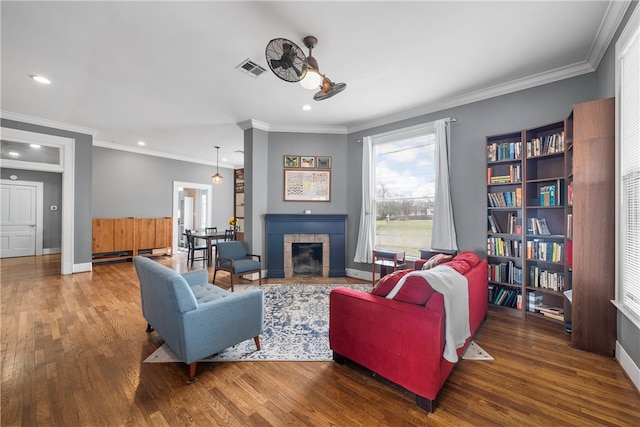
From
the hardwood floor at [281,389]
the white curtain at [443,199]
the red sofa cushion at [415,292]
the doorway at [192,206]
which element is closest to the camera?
the hardwood floor at [281,389]

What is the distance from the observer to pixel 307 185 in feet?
16.3

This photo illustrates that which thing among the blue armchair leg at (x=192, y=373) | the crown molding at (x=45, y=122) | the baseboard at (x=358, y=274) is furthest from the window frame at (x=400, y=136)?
the crown molding at (x=45, y=122)

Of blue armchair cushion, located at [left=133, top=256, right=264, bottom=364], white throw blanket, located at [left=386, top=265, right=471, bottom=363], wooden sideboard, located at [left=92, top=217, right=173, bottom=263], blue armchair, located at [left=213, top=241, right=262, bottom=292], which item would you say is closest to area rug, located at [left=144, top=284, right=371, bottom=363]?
blue armchair cushion, located at [left=133, top=256, right=264, bottom=364]

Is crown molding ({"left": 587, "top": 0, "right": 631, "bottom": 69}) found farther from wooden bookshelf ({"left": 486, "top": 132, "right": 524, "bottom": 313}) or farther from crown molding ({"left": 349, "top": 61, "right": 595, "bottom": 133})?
wooden bookshelf ({"left": 486, "top": 132, "right": 524, "bottom": 313})

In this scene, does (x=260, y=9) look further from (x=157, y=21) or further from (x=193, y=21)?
(x=157, y=21)

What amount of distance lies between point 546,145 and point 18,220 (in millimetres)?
10969

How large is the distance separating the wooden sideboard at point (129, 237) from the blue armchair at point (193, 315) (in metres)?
4.72

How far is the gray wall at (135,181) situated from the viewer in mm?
6238

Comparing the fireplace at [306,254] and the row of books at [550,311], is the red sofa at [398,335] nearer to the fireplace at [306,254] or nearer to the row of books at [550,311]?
the row of books at [550,311]

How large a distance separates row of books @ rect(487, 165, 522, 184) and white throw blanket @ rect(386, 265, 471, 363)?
1.93 meters

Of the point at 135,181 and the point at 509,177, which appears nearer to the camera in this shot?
the point at 509,177

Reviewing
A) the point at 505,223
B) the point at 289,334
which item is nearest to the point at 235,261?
the point at 289,334

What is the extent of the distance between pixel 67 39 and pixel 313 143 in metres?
3.42

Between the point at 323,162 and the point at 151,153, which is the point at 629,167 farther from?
the point at 151,153
